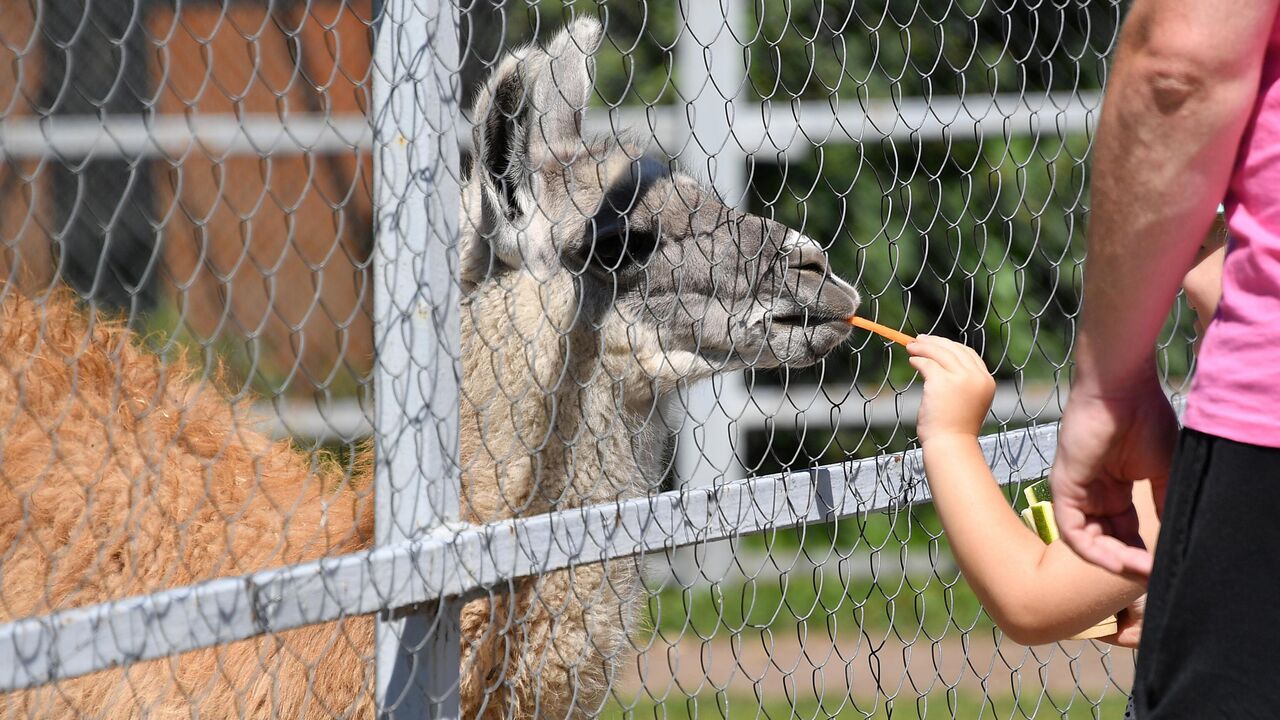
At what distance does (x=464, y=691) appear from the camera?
2578 mm

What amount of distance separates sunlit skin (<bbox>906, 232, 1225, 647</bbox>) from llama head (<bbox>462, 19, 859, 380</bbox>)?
1093 millimetres

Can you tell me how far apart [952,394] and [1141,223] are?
476 mm

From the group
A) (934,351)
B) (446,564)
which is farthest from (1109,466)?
(446,564)

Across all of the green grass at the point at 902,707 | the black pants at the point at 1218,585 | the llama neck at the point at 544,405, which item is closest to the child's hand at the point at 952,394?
the black pants at the point at 1218,585

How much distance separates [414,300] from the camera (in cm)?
207

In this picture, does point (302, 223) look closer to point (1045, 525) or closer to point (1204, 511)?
point (1045, 525)

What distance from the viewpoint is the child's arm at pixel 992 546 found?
1.62 metres

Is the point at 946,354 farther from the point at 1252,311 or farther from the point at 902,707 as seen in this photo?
the point at 902,707

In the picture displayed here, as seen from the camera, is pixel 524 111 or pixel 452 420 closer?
pixel 452 420

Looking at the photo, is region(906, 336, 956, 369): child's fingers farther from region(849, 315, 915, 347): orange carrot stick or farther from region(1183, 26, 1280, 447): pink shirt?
region(1183, 26, 1280, 447): pink shirt

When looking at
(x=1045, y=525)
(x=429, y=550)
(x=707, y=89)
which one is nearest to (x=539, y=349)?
(x=429, y=550)

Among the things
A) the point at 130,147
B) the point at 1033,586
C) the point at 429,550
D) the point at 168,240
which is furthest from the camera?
the point at 168,240

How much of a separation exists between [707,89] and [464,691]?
431cm

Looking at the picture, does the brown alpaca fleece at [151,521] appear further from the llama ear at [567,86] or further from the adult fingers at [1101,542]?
the adult fingers at [1101,542]
